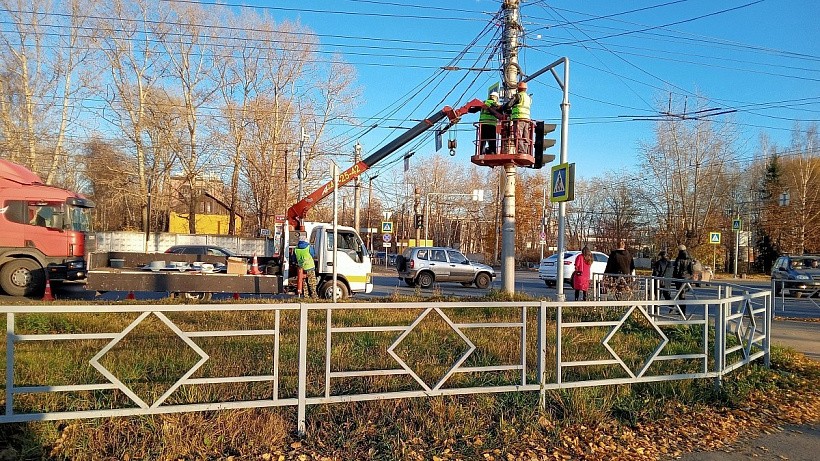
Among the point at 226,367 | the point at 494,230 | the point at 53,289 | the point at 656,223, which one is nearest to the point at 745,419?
the point at 226,367

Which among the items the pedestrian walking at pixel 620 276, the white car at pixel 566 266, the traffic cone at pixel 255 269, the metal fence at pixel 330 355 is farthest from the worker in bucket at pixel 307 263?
the white car at pixel 566 266

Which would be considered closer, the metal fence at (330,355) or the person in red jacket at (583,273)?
the metal fence at (330,355)

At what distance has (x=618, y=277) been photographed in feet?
42.1

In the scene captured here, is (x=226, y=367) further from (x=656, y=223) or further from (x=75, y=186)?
(x=656, y=223)

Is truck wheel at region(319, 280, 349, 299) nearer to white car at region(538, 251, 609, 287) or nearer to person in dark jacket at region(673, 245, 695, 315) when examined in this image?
person in dark jacket at region(673, 245, 695, 315)

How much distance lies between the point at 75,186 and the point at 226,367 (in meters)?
43.0

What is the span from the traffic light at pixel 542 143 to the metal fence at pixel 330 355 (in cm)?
498

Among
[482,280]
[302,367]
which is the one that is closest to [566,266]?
[482,280]

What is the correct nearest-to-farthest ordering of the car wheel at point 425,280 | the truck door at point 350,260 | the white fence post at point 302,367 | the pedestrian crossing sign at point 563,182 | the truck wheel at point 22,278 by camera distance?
the white fence post at point 302,367 → the pedestrian crossing sign at point 563,182 → the truck wheel at point 22,278 → the truck door at point 350,260 → the car wheel at point 425,280

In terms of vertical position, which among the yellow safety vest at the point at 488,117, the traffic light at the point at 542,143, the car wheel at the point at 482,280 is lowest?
the car wheel at the point at 482,280

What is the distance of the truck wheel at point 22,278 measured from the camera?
14.9 metres

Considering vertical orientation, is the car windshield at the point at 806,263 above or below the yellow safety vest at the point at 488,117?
below

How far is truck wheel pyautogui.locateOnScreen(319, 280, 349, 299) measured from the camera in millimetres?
14961

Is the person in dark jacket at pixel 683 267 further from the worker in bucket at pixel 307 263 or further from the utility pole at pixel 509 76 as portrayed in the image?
the worker in bucket at pixel 307 263
